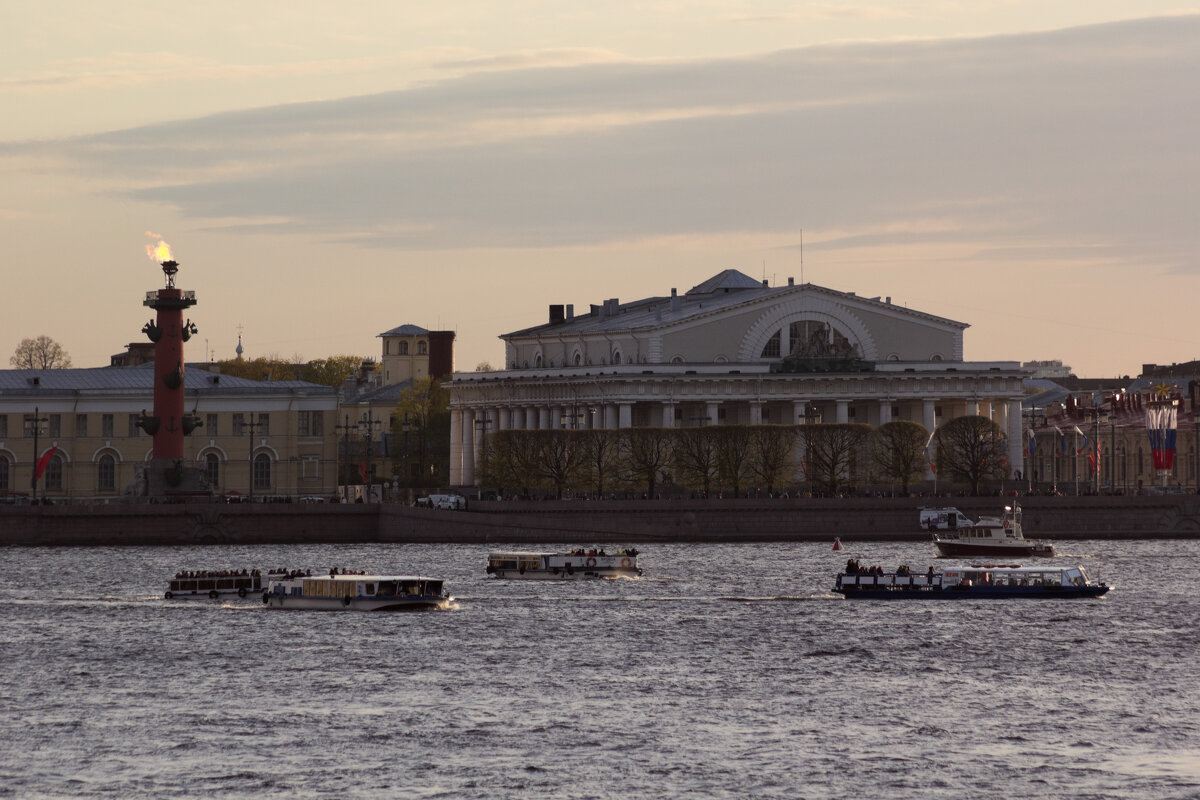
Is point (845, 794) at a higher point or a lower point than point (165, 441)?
lower

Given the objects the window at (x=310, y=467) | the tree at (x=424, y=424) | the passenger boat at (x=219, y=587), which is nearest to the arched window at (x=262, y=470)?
the window at (x=310, y=467)

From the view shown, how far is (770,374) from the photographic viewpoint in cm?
13062

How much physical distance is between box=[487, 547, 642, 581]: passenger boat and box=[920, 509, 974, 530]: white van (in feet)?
83.6

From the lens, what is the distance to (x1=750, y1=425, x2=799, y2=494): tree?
117 metres

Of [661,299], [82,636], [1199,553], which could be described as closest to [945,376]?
[661,299]

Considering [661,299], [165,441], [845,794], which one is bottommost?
[845,794]

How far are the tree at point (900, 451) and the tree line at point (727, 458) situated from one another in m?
0.05

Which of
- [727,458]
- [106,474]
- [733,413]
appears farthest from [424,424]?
[727,458]

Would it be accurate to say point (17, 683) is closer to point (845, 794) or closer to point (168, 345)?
point (845, 794)

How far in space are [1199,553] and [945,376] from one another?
34034mm

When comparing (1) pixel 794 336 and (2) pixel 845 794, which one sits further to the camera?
(1) pixel 794 336

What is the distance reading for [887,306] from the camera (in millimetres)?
134625

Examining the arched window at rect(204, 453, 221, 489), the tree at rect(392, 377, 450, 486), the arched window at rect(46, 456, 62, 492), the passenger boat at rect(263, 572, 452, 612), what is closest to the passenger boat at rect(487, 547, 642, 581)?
the passenger boat at rect(263, 572, 452, 612)

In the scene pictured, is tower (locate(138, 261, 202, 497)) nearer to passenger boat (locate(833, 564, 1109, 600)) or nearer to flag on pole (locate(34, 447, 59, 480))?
flag on pole (locate(34, 447, 59, 480))
